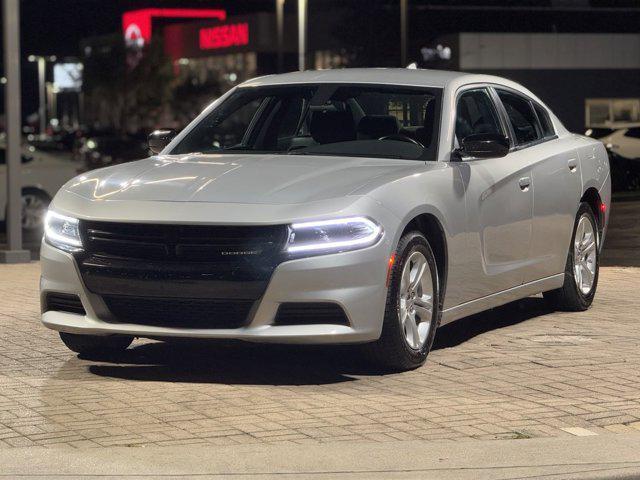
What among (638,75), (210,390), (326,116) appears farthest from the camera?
(638,75)

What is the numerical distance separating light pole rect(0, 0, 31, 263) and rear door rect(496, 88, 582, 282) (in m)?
6.63

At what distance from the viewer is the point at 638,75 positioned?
219 ft

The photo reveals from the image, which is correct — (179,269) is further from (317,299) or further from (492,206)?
(492,206)

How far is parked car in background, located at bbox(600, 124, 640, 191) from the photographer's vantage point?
33.5 m

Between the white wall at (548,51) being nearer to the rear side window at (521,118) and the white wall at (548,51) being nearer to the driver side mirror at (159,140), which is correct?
the rear side window at (521,118)

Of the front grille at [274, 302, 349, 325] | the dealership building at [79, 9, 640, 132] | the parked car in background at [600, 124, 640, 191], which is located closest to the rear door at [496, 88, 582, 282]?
the front grille at [274, 302, 349, 325]

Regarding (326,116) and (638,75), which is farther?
(638,75)

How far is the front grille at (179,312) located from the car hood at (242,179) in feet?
1.72

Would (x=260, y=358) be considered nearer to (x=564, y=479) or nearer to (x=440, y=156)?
(x=440, y=156)

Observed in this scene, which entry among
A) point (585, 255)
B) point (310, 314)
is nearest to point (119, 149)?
point (585, 255)

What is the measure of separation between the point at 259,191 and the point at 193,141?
188 cm

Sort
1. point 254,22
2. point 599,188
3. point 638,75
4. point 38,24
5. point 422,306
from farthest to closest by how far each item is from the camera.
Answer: point 38,24 → point 254,22 → point 638,75 → point 599,188 → point 422,306

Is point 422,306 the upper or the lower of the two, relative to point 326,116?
lower

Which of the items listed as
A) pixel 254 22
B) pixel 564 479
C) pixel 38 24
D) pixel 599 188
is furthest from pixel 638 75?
pixel 38 24
